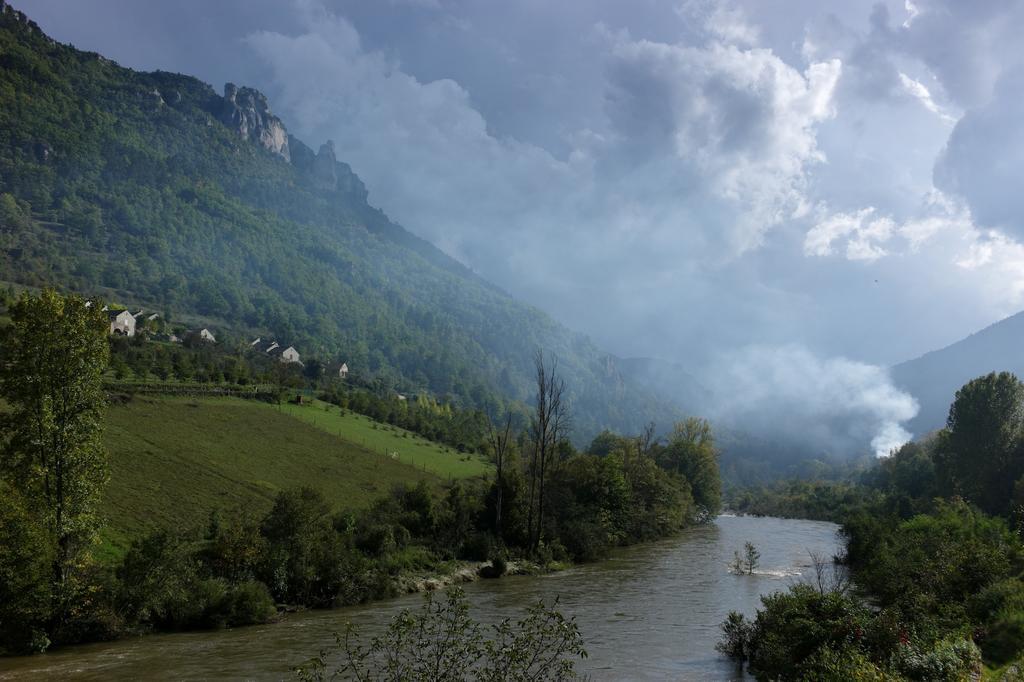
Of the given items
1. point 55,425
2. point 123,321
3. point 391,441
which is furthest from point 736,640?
point 123,321

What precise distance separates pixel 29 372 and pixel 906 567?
4315 cm

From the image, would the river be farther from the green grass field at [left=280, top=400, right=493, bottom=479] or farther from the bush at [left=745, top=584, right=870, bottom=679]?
the green grass field at [left=280, top=400, right=493, bottom=479]

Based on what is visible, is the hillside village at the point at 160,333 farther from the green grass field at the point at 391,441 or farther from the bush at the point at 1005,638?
the bush at the point at 1005,638

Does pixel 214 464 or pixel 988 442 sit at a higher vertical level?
pixel 214 464

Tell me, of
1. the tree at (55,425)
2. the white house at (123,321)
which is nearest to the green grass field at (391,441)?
the white house at (123,321)

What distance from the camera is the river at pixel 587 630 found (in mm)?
23828

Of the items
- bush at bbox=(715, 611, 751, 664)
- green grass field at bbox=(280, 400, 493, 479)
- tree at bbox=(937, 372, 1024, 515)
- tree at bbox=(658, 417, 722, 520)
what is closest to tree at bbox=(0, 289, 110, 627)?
bush at bbox=(715, 611, 751, 664)

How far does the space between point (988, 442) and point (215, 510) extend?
81.6 m

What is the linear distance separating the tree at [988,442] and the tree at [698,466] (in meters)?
36.2

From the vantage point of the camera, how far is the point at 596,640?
28.7 m

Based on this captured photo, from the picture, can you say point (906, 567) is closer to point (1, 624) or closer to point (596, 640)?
point (596, 640)

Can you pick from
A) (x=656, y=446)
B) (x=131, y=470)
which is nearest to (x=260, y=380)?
(x=131, y=470)

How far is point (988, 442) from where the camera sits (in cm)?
7300

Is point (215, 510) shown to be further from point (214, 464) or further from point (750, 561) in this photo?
point (750, 561)
